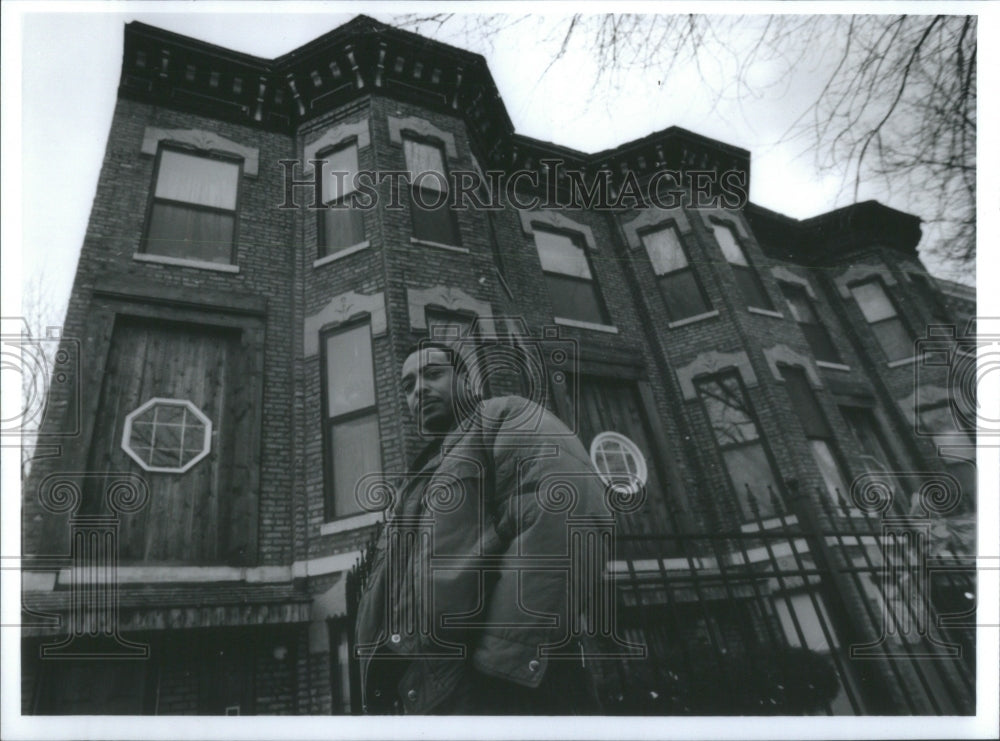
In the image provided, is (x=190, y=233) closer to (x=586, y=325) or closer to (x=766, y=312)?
(x=586, y=325)

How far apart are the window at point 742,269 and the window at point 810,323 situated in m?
0.54

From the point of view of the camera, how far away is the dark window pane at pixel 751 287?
973cm

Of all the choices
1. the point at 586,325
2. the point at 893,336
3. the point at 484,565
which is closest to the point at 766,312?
the point at 893,336

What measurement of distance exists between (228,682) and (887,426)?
958 centimetres

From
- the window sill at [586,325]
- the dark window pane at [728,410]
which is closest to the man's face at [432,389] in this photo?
the window sill at [586,325]

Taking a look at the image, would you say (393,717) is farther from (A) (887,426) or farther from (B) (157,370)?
(A) (887,426)

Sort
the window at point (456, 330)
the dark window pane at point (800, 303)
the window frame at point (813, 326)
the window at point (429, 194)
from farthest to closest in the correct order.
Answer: the dark window pane at point (800, 303) < the window frame at point (813, 326) < the window at point (429, 194) < the window at point (456, 330)

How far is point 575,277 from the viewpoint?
9.22 metres

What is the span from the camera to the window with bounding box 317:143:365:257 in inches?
296

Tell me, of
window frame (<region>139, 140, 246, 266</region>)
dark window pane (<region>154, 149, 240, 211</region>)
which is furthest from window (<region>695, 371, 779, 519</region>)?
dark window pane (<region>154, 149, 240, 211</region>)

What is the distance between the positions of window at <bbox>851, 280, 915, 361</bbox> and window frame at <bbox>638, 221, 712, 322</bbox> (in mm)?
3221

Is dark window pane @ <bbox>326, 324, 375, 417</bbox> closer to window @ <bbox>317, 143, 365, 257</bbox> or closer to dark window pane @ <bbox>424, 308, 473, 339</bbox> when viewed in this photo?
dark window pane @ <bbox>424, 308, 473, 339</bbox>

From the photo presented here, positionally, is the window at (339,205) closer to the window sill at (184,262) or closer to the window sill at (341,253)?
the window sill at (341,253)

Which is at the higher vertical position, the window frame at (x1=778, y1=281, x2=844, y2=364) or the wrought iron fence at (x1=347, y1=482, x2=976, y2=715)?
the window frame at (x1=778, y1=281, x2=844, y2=364)
